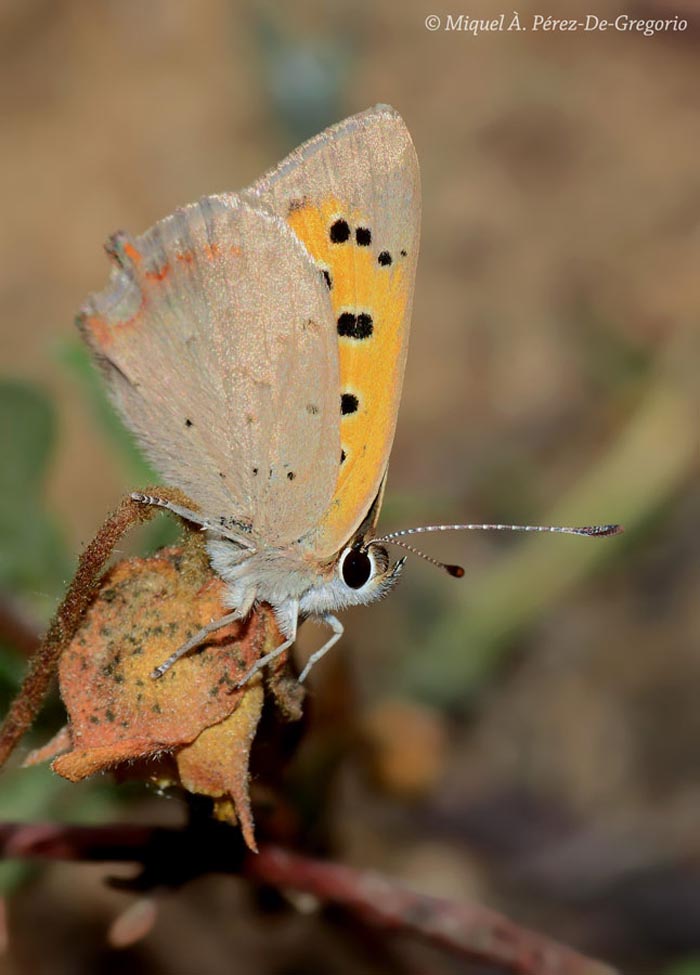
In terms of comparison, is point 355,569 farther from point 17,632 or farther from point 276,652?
point 17,632

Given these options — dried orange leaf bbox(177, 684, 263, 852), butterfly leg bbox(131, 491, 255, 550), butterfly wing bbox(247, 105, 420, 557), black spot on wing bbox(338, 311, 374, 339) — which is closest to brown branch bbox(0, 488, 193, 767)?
butterfly leg bbox(131, 491, 255, 550)

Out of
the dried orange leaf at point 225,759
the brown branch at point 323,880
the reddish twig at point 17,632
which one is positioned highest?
the reddish twig at point 17,632

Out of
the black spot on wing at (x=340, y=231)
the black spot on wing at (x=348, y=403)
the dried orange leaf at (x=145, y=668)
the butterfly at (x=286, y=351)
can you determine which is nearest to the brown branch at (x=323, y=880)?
the dried orange leaf at (x=145, y=668)

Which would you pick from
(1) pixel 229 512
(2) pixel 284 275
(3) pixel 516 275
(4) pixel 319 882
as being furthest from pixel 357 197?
(3) pixel 516 275

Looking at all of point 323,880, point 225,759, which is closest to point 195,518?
point 225,759

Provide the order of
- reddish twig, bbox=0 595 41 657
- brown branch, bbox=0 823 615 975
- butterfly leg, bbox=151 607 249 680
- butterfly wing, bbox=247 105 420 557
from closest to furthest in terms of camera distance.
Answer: butterfly leg, bbox=151 607 249 680 < brown branch, bbox=0 823 615 975 < butterfly wing, bbox=247 105 420 557 < reddish twig, bbox=0 595 41 657

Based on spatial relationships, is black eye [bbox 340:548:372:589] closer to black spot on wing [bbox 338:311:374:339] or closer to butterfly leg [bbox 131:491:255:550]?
butterfly leg [bbox 131:491:255:550]

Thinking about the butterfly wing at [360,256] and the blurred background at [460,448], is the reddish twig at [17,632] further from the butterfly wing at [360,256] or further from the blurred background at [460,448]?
the butterfly wing at [360,256]
